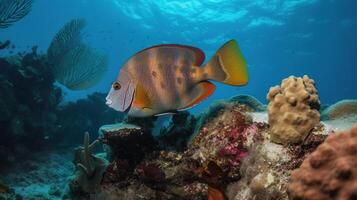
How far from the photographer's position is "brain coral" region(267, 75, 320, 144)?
10.4 feet

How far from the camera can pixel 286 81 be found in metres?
3.44

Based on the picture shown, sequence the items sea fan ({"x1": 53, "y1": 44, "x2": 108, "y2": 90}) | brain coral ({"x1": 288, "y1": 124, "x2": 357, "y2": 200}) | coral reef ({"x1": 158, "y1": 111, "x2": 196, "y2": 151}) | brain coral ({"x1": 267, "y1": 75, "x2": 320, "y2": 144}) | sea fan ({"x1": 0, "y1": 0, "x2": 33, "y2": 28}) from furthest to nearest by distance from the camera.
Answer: sea fan ({"x1": 53, "y1": 44, "x2": 108, "y2": 90}) → sea fan ({"x1": 0, "y1": 0, "x2": 33, "y2": 28}) → coral reef ({"x1": 158, "y1": 111, "x2": 196, "y2": 151}) → brain coral ({"x1": 267, "y1": 75, "x2": 320, "y2": 144}) → brain coral ({"x1": 288, "y1": 124, "x2": 357, "y2": 200})

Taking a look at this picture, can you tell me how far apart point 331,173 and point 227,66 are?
1415mm

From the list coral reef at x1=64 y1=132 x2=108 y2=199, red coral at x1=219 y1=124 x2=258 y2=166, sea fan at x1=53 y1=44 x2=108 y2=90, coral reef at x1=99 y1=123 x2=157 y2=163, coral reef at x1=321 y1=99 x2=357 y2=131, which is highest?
sea fan at x1=53 y1=44 x2=108 y2=90

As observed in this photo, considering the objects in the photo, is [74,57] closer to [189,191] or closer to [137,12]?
[189,191]

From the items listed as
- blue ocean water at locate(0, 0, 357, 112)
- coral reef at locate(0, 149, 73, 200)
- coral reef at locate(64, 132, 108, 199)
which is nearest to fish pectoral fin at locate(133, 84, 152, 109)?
coral reef at locate(64, 132, 108, 199)

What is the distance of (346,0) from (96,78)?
968 inches

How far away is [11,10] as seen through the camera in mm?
10328

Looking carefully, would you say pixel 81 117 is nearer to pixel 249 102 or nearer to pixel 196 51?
pixel 249 102

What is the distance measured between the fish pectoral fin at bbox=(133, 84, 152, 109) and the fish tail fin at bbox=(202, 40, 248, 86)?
0.63 metres

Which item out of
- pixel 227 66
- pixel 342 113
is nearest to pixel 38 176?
pixel 227 66

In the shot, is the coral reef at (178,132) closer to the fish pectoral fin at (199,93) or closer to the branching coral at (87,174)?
the branching coral at (87,174)

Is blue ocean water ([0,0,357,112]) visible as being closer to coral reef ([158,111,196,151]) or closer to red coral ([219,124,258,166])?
coral reef ([158,111,196,151])

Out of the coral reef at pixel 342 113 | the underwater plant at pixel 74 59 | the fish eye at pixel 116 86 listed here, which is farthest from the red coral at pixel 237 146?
the underwater plant at pixel 74 59
